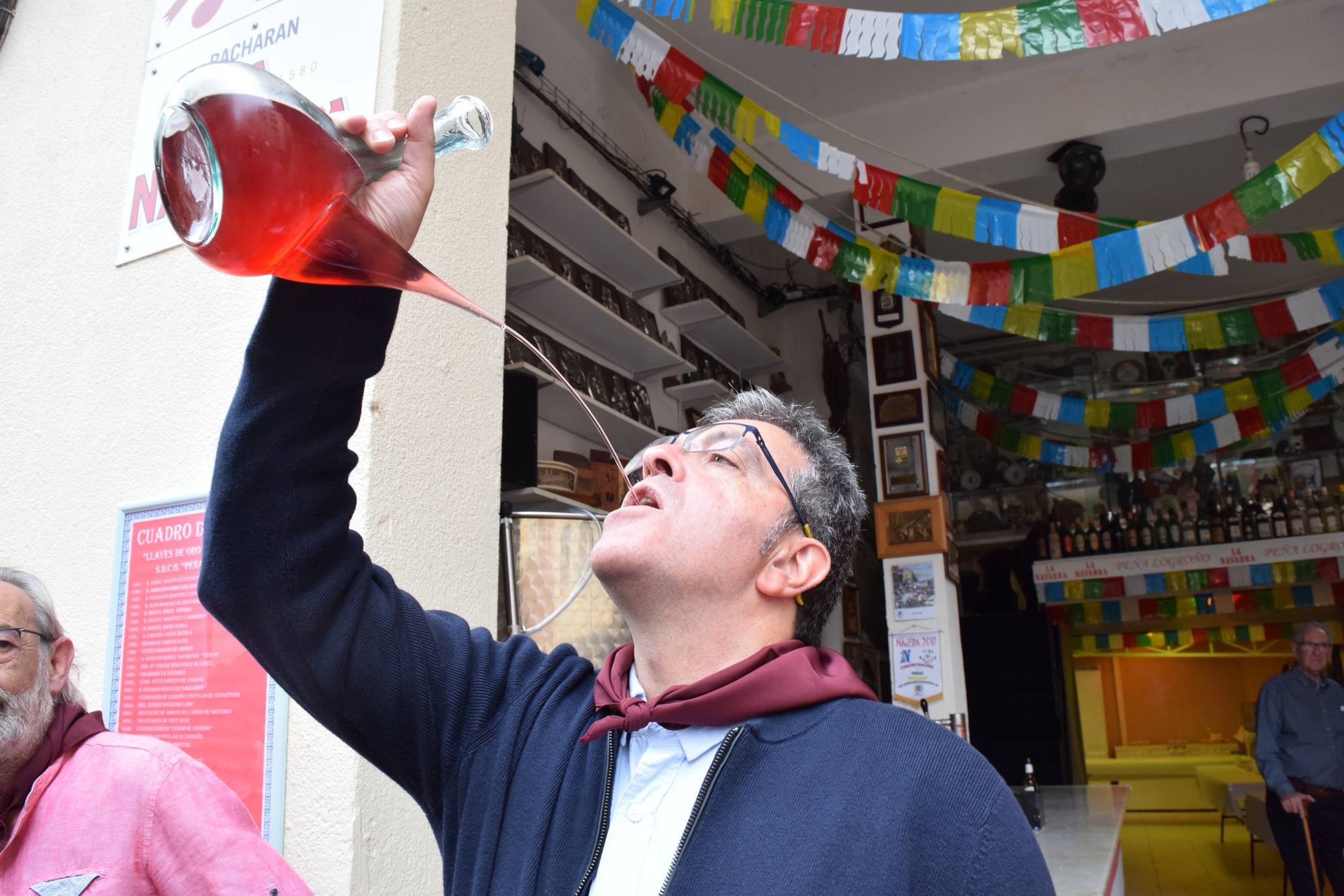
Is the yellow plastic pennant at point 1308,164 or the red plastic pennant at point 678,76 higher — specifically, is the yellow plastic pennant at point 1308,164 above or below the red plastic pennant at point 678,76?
below

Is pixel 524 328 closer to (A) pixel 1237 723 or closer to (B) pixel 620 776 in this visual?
(B) pixel 620 776

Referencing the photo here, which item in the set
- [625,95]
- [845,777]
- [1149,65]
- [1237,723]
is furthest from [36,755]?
[1237,723]

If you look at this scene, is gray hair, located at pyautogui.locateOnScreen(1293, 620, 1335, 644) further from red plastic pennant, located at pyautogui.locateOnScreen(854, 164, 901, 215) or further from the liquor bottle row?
red plastic pennant, located at pyautogui.locateOnScreen(854, 164, 901, 215)

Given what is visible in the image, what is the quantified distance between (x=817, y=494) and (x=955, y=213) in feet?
9.86

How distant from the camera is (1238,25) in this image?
528cm

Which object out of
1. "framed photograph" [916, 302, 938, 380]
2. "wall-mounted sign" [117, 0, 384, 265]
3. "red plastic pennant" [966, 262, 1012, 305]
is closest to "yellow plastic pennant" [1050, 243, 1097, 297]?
"red plastic pennant" [966, 262, 1012, 305]

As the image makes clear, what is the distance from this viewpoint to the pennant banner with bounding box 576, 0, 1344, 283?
141 inches

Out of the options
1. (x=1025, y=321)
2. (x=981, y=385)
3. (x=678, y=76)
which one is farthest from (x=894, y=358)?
(x=678, y=76)

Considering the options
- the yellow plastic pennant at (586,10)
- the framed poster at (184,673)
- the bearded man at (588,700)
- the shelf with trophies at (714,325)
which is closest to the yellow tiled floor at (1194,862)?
the shelf with trophies at (714,325)

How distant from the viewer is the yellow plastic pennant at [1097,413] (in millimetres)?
6969

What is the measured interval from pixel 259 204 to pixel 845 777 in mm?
727

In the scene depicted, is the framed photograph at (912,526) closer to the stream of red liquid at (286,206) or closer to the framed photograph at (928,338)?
the framed photograph at (928,338)

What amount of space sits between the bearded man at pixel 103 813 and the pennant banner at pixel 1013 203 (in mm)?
2808

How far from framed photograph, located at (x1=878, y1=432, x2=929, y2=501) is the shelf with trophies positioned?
45.0 inches
